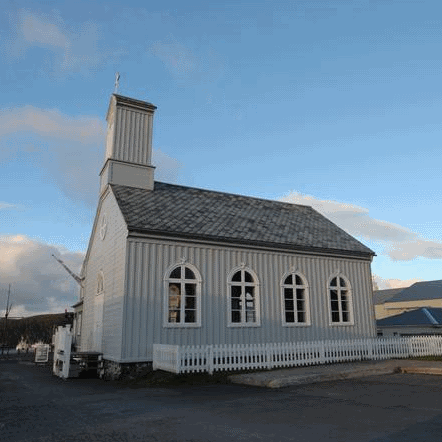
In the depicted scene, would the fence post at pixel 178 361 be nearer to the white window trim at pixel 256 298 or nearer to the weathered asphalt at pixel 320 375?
the weathered asphalt at pixel 320 375

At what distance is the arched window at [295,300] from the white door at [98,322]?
7411 mm

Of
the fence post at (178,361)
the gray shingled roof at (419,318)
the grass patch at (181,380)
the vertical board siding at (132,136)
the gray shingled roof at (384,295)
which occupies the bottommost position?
the grass patch at (181,380)

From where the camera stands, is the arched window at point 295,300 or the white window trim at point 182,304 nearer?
the white window trim at point 182,304

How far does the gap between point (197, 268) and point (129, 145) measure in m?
6.78

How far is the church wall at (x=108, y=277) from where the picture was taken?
15867 millimetres

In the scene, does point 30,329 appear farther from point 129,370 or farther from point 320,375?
point 320,375

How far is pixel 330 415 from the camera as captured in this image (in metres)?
7.75

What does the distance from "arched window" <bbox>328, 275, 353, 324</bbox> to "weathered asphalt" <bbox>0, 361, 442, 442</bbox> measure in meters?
7.51

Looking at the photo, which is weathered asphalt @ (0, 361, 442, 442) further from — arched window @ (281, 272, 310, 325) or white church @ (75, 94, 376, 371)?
arched window @ (281, 272, 310, 325)

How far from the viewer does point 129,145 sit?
2003 centimetres

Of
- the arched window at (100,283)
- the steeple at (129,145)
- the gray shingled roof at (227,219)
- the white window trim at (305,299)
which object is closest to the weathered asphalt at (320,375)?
the white window trim at (305,299)

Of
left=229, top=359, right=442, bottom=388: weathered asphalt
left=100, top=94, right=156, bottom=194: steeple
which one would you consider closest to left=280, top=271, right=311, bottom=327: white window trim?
left=229, top=359, right=442, bottom=388: weathered asphalt

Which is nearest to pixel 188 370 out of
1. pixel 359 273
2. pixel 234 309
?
pixel 234 309

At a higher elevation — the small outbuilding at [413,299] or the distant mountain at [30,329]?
the small outbuilding at [413,299]
